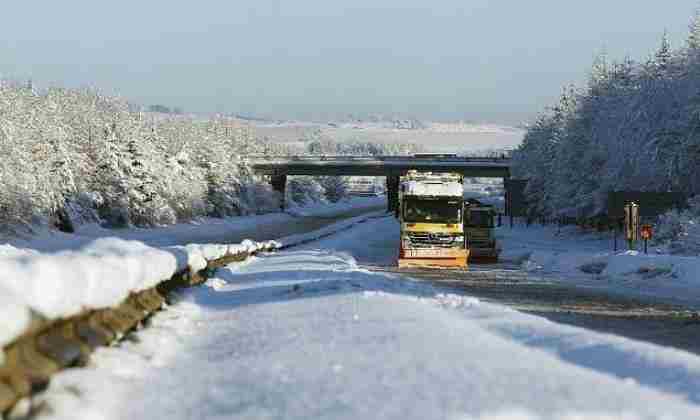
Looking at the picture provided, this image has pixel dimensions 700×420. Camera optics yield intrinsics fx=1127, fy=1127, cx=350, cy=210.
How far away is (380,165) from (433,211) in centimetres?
10616

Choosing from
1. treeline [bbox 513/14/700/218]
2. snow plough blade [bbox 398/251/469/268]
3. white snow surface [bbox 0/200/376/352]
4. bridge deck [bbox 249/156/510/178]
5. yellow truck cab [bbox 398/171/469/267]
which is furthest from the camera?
bridge deck [bbox 249/156/510/178]

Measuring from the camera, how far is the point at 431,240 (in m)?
39.5

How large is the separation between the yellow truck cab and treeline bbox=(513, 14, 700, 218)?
22822mm

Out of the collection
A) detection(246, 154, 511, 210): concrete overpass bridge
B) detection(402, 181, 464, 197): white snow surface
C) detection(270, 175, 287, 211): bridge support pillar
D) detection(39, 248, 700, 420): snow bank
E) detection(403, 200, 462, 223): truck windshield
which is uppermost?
detection(246, 154, 511, 210): concrete overpass bridge

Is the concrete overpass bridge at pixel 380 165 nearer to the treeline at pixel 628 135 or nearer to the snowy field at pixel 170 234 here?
the snowy field at pixel 170 234

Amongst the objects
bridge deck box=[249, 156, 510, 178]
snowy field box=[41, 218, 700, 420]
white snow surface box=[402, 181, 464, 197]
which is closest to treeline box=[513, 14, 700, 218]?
white snow surface box=[402, 181, 464, 197]

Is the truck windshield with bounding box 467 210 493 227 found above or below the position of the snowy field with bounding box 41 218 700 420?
above

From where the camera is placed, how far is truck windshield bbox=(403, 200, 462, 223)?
130 feet

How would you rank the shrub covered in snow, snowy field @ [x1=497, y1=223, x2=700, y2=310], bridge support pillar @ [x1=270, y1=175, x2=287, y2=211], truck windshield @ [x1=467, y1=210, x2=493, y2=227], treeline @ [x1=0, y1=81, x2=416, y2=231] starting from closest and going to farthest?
snowy field @ [x1=497, y1=223, x2=700, y2=310]
the shrub covered in snow
truck windshield @ [x1=467, y1=210, x2=493, y2=227]
treeline @ [x1=0, y1=81, x2=416, y2=231]
bridge support pillar @ [x1=270, y1=175, x2=287, y2=211]

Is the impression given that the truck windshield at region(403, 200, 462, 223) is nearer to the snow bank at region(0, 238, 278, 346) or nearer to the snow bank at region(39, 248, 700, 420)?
the snow bank at region(39, 248, 700, 420)

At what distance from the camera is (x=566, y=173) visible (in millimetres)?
84125

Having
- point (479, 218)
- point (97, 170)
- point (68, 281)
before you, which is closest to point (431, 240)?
point (479, 218)

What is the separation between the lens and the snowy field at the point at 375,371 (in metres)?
7.14

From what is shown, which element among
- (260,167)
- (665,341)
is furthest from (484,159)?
(665,341)
